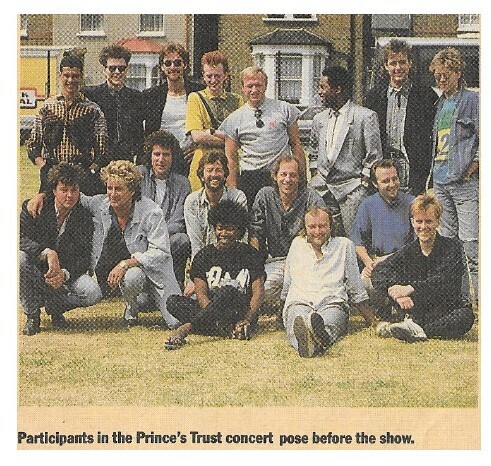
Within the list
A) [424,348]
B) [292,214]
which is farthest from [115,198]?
[424,348]

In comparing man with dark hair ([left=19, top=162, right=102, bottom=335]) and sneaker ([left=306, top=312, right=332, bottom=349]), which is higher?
man with dark hair ([left=19, top=162, right=102, bottom=335])

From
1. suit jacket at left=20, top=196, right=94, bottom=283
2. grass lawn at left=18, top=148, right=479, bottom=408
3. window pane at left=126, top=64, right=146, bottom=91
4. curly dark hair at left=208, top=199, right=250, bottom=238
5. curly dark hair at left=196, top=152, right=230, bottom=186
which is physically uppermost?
window pane at left=126, top=64, right=146, bottom=91

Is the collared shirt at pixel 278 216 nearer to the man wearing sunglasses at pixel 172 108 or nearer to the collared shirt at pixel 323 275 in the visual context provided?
the collared shirt at pixel 323 275

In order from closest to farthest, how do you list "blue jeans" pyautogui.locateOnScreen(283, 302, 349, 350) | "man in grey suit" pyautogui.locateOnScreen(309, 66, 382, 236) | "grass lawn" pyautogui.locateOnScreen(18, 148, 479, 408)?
"grass lawn" pyautogui.locateOnScreen(18, 148, 479, 408)
"blue jeans" pyautogui.locateOnScreen(283, 302, 349, 350)
"man in grey suit" pyautogui.locateOnScreen(309, 66, 382, 236)

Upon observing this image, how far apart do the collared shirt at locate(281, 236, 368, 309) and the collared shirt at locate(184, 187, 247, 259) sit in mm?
511

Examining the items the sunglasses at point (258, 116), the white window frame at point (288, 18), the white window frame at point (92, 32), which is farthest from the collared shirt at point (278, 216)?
the white window frame at point (92, 32)

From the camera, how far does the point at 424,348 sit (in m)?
6.84

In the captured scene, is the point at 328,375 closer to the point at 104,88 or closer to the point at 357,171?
the point at 357,171

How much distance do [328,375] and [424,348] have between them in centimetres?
67

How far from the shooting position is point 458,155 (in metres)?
6.89

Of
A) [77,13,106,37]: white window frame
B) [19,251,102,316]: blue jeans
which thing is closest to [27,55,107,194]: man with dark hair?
[77,13,106,37]: white window frame

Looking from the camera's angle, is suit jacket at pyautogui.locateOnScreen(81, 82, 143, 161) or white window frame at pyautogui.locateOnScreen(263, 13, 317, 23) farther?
suit jacket at pyautogui.locateOnScreen(81, 82, 143, 161)

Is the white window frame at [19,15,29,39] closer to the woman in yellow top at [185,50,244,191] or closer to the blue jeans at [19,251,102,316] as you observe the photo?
the woman in yellow top at [185,50,244,191]

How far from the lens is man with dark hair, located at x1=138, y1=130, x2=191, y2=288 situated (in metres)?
6.90
